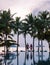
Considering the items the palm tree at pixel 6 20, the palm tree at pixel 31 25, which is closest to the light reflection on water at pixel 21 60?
the palm tree at pixel 6 20

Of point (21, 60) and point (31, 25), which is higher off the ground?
point (31, 25)

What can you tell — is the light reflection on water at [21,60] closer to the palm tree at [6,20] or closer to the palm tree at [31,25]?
the palm tree at [6,20]

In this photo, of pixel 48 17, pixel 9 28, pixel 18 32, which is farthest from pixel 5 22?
pixel 48 17

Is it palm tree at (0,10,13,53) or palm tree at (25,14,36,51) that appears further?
palm tree at (25,14,36,51)

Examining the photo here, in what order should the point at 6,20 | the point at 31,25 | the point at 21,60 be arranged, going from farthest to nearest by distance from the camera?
the point at 31,25 < the point at 6,20 < the point at 21,60

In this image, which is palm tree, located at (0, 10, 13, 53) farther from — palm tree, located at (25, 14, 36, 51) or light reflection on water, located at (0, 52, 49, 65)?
palm tree, located at (25, 14, 36, 51)

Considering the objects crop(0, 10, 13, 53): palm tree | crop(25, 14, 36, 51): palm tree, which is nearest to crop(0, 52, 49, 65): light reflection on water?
crop(0, 10, 13, 53): palm tree

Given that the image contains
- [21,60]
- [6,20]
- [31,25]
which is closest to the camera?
[21,60]

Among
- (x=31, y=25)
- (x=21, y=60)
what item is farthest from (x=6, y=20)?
(x=31, y=25)

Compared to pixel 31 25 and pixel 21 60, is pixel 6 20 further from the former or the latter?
pixel 31 25

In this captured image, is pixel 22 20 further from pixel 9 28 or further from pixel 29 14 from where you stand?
pixel 9 28

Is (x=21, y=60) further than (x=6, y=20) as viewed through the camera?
No

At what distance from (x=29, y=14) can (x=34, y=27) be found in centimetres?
293

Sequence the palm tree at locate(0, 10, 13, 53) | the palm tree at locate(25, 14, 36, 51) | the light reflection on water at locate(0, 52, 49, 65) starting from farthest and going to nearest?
the palm tree at locate(25, 14, 36, 51) → the palm tree at locate(0, 10, 13, 53) → the light reflection on water at locate(0, 52, 49, 65)
